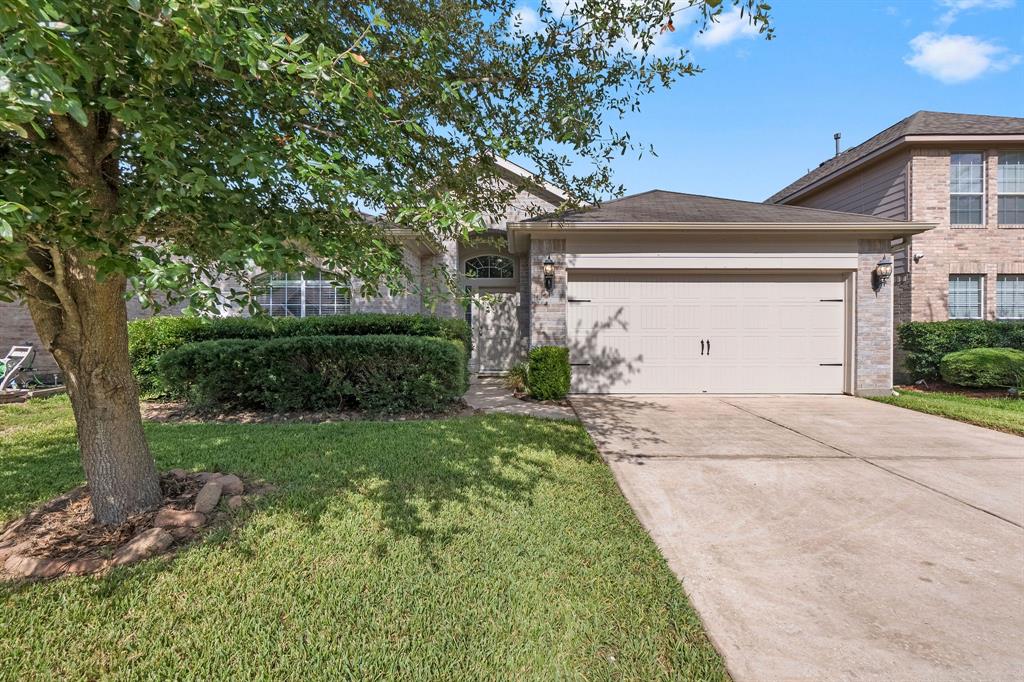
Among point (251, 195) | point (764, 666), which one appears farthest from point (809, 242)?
point (251, 195)

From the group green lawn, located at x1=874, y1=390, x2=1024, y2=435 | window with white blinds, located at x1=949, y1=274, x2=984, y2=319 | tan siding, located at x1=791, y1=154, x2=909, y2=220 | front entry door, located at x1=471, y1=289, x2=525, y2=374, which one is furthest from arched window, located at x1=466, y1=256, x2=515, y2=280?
window with white blinds, located at x1=949, y1=274, x2=984, y2=319

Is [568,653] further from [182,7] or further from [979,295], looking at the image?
[979,295]

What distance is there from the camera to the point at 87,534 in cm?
271

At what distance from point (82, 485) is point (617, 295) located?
7333mm

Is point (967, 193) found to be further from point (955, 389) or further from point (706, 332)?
point (706, 332)

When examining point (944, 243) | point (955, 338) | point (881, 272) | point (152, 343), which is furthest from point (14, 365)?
point (944, 243)

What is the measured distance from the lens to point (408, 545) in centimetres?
267

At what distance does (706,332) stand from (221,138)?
7.79 m

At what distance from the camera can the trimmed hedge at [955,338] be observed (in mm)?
8961

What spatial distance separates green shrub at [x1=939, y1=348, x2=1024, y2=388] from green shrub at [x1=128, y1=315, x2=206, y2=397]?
13.7m

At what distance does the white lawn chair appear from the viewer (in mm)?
7070

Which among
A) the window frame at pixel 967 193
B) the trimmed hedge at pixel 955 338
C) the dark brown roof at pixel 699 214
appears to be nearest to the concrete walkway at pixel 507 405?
the dark brown roof at pixel 699 214

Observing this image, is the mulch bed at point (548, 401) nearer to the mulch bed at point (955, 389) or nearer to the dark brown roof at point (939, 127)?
the mulch bed at point (955, 389)

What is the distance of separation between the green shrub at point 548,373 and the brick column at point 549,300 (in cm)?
42
